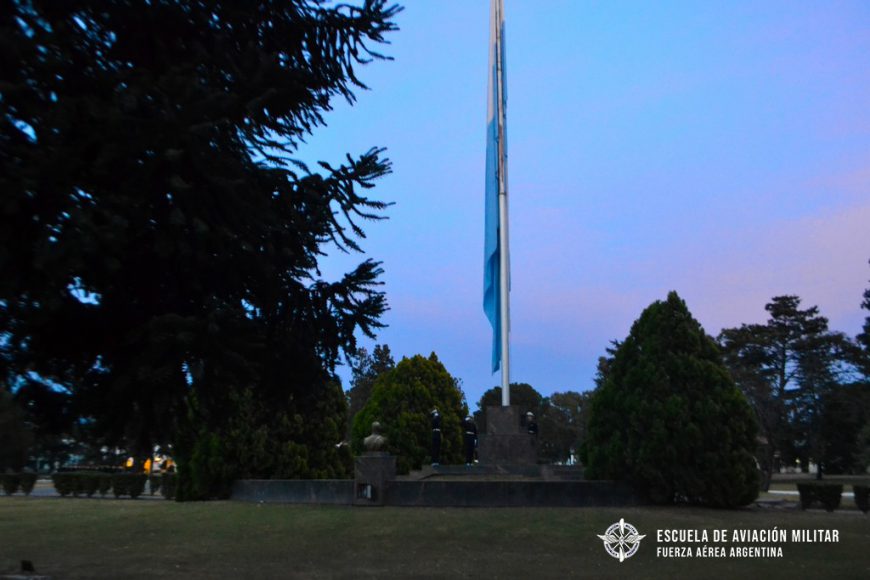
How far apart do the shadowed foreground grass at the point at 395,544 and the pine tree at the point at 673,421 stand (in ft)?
1.87

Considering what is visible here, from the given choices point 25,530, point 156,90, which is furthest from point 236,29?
point 25,530

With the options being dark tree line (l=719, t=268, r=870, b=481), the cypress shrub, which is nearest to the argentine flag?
the cypress shrub

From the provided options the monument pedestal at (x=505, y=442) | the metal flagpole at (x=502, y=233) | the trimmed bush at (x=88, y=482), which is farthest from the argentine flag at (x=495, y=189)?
the trimmed bush at (x=88, y=482)

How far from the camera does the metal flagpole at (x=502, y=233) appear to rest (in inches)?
961

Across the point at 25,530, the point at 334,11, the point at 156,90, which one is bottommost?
the point at 25,530

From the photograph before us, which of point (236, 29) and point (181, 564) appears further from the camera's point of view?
point (181, 564)

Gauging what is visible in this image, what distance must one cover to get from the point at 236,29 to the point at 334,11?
1068 millimetres

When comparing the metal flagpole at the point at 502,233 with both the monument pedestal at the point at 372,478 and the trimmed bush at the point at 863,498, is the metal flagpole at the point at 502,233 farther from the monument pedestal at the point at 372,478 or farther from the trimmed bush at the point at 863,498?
the trimmed bush at the point at 863,498

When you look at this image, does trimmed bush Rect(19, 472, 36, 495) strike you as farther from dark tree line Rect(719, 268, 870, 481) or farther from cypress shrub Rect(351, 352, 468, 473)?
dark tree line Rect(719, 268, 870, 481)

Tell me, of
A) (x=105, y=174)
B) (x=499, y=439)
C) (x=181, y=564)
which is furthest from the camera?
(x=499, y=439)

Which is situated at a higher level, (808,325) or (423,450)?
(808,325)

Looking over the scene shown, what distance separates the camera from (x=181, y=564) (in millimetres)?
9852

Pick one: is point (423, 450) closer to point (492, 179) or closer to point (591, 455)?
point (492, 179)

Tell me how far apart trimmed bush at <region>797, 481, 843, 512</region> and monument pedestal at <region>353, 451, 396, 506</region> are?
8572 millimetres
